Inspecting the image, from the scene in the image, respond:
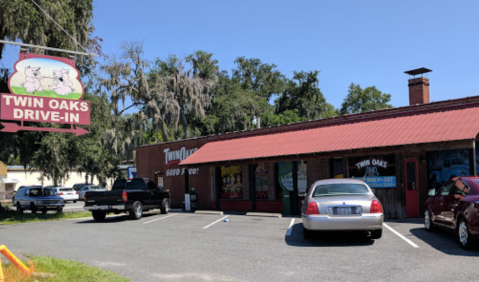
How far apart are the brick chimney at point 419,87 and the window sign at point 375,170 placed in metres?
6.58

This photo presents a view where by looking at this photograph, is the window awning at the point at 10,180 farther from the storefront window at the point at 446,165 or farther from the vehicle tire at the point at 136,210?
the storefront window at the point at 446,165

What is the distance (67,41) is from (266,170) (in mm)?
11913

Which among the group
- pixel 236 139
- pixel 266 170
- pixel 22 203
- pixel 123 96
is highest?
pixel 123 96

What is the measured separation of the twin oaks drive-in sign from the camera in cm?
1058

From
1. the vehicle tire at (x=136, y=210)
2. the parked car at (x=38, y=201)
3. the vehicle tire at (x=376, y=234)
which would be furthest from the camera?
the parked car at (x=38, y=201)

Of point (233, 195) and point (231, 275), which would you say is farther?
point (233, 195)

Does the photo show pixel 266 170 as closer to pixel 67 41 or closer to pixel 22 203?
pixel 67 41

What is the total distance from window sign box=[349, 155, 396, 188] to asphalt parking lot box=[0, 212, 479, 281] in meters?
2.49

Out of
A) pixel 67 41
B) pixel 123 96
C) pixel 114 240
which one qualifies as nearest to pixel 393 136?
pixel 114 240

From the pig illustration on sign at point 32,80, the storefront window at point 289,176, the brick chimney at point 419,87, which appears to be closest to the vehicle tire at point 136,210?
the storefront window at point 289,176

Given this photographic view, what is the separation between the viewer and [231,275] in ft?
25.5

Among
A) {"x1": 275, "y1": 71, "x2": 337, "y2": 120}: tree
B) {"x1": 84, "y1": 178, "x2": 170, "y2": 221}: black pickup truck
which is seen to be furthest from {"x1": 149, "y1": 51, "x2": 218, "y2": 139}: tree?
{"x1": 84, "y1": 178, "x2": 170, "y2": 221}: black pickup truck

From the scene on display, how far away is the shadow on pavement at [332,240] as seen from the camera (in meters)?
10.6

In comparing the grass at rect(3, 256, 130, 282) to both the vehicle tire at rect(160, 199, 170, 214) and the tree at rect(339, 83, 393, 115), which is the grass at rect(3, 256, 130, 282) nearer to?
the vehicle tire at rect(160, 199, 170, 214)
